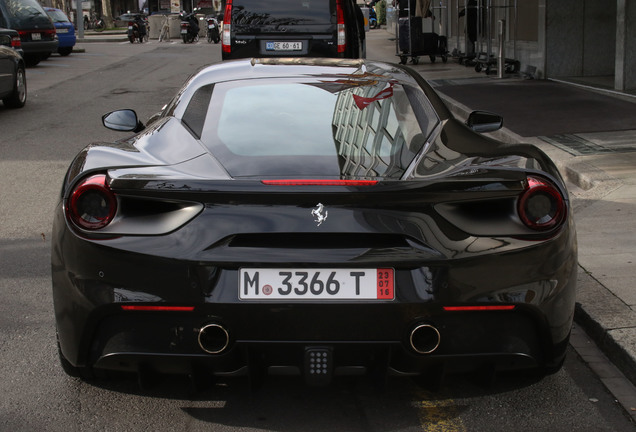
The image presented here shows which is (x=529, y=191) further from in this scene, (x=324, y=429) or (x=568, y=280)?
(x=324, y=429)

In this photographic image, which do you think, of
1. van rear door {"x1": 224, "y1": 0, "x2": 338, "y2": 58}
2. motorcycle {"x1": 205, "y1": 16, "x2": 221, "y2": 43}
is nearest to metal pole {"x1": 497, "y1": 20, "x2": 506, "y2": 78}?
van rear door {"x1": 224, "y1": 0, "x2": 338, "y2": 58}

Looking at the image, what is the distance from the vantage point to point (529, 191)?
3.52 m

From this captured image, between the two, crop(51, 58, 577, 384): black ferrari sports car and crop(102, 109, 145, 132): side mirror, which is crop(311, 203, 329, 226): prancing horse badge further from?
crop(102, 109, 145, 132): side mirror

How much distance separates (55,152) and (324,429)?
840 cm

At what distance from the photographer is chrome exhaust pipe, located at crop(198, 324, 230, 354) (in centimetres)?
342

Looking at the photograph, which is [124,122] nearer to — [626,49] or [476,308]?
[476,308]

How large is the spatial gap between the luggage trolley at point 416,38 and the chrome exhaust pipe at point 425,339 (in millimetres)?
20523

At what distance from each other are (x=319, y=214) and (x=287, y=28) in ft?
42.9

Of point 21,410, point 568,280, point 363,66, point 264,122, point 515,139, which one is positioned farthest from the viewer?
point 515,139

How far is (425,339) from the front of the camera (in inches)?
136

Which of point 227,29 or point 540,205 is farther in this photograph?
point 227,29

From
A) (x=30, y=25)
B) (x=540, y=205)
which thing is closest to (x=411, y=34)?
(x=30, y=25)

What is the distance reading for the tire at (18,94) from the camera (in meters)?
15.8

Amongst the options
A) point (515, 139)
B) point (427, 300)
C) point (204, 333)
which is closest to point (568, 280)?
point (427, 300)
